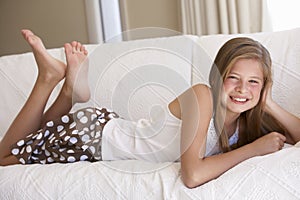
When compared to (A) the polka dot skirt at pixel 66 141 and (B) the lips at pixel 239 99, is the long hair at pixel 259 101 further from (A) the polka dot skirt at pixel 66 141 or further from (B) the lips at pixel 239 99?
(A) the polka dot skirt at pixel 66 141

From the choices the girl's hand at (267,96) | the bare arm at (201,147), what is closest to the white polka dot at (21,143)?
the bare arm at (201,147)

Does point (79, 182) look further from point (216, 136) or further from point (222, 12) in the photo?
point (222, 12)

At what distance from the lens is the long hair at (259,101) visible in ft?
4.44

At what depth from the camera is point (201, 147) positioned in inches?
48.5

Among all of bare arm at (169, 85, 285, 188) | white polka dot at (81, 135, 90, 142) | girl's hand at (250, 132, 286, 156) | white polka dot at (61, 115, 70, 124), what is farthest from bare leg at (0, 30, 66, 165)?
girl's hand at (250, 132, 286, 156)

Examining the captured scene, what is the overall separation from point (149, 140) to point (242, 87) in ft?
1.11

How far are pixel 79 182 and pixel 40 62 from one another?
1.91 feet

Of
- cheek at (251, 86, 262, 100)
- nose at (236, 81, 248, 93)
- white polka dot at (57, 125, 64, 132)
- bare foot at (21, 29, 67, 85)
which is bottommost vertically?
white polka dot at (57, 125, 64, 132)

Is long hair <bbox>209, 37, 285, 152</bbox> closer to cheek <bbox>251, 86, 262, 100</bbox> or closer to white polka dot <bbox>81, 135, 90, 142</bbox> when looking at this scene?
cheek <bbox>251, 86, 262, 100</bbox>

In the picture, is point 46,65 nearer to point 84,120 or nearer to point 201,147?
point 84,120

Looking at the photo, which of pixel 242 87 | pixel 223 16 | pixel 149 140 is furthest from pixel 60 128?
pixel 223 16

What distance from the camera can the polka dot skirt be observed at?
1461mm

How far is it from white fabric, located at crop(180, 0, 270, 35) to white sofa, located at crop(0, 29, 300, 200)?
0.48 m

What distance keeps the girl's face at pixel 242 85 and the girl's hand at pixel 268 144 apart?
0.12 meters
